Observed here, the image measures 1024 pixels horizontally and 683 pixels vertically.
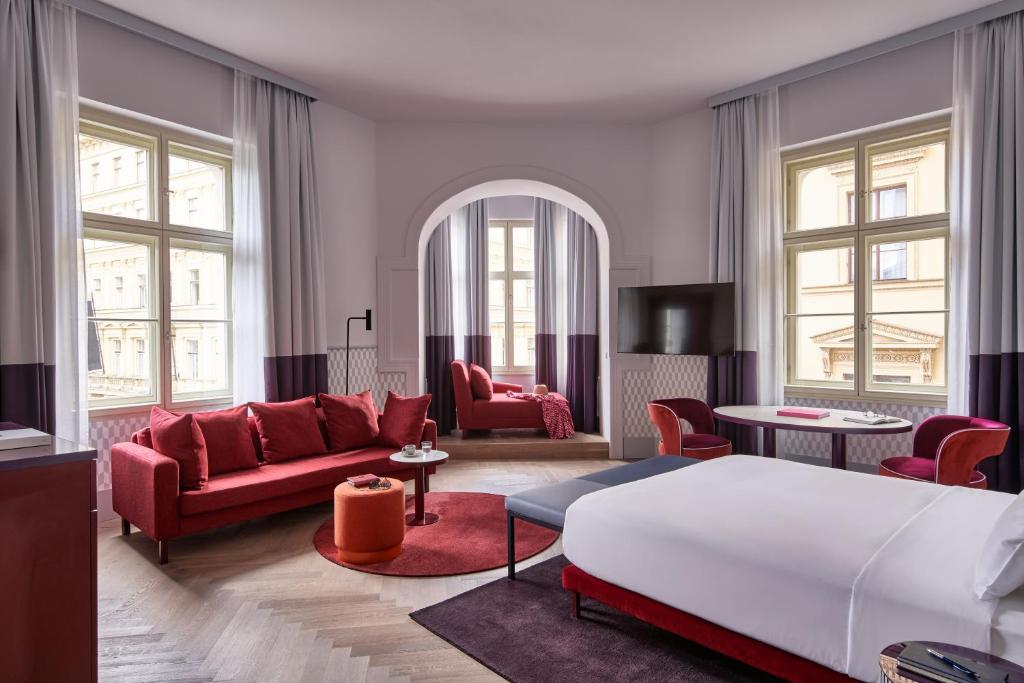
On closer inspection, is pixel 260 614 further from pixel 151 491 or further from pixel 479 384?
pixel 479 384

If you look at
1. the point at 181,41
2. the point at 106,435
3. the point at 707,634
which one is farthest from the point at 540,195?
the point at 707,634

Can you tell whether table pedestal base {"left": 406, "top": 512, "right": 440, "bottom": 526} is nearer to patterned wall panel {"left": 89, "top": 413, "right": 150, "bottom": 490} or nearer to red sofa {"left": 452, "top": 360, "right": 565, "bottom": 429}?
patterned wall panel {"left": 89, "top": 413, "right": 150, "bottom": 490}

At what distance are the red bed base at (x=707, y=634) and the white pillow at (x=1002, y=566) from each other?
475 mm

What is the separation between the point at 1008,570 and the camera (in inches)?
63.0

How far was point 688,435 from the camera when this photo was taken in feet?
16.3

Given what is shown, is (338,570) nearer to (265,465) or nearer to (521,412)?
(265,465)

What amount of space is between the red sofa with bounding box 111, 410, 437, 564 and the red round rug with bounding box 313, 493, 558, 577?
1.13 feet

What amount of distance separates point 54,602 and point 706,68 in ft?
17.5

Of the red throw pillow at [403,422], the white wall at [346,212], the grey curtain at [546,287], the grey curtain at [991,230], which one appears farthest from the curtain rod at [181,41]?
the grey curtain at [991,230]

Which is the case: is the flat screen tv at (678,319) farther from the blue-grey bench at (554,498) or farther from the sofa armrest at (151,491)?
the sofa armrest at (151,491)

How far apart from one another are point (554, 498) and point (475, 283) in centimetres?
520

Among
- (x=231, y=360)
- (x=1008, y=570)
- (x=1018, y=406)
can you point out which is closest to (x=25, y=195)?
(x=231, y=360)

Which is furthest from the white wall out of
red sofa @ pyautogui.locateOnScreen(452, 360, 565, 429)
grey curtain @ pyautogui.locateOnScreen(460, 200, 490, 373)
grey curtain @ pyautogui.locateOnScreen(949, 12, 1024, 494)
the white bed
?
grey curtain @ pyautogui.locateOnScreen(949, 12, 1024, 494)

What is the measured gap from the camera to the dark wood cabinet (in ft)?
6.25
